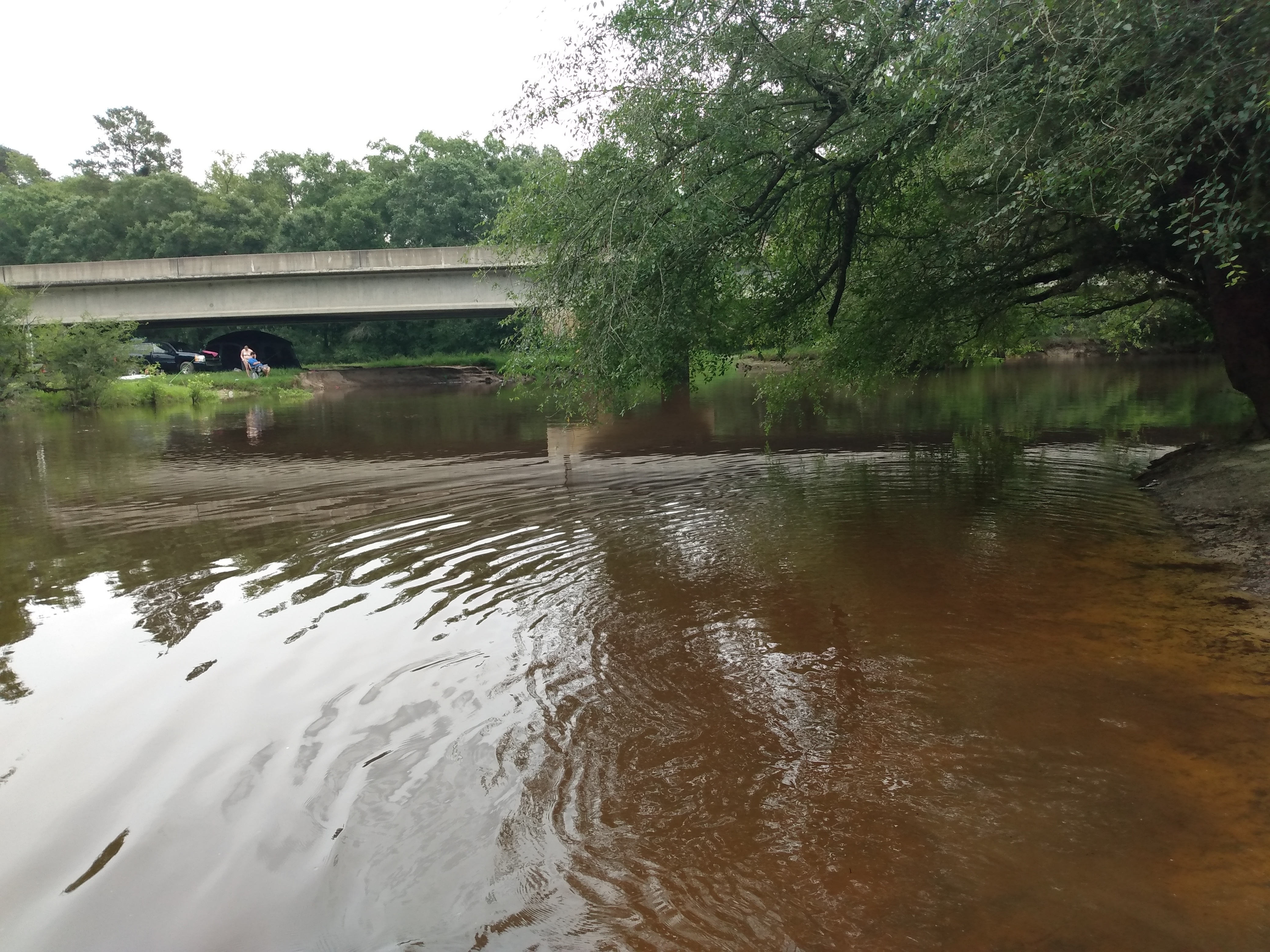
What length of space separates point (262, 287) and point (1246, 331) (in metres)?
41.8

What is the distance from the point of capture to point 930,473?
1451 centimetres

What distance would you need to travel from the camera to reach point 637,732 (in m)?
5.40

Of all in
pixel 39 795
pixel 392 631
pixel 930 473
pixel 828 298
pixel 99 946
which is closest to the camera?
pixel 99 946

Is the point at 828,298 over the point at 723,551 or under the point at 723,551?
over

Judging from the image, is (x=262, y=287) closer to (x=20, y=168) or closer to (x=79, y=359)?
(x=79, y=359)

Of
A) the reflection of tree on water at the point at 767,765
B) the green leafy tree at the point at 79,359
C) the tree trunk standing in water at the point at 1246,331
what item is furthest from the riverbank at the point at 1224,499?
the green leafy tree at the point at 79,359

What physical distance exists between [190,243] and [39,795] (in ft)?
219

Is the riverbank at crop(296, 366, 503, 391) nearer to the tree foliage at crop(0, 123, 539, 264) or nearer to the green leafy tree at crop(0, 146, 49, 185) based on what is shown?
the tree foliage at crop(0, 123, 539, 264)

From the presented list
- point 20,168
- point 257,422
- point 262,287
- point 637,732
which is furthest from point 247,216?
point 637,732

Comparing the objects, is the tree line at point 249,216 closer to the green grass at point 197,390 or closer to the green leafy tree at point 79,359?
the green grass at point 197,390

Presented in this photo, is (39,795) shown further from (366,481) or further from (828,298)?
(828,298)

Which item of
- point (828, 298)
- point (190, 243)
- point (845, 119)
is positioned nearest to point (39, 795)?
point (845, 119)

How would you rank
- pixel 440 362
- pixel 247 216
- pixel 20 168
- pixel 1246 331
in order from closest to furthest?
1. pixel 1246 331
2. pixel 440 362
3. pixel 247 216
4. pixel 20 168

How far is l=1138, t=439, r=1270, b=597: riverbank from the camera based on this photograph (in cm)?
848
